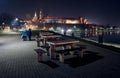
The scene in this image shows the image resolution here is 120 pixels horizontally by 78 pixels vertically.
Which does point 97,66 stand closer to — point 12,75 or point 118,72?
point 118,72

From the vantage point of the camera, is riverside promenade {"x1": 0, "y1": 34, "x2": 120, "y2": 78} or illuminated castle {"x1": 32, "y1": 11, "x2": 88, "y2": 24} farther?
illuminated castle {"x1": 32, "y1": 11, "x2": 88, "y2": 24}

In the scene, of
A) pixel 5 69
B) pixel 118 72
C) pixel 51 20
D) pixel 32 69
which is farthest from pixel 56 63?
pixel 51 20

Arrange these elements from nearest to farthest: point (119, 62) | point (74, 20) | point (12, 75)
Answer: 1. point (12, 75)
2. point (119, 62)
3. point (74, 20)

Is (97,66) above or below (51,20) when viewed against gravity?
below

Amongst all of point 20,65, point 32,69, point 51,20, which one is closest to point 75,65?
point 32,69

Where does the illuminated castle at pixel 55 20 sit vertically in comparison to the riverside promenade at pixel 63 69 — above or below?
above

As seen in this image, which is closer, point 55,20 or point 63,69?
point 63,69

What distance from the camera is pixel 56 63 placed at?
8.44 m

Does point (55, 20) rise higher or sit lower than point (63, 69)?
higher

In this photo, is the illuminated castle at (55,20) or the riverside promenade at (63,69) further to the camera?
the illuminated castle at (55,20)

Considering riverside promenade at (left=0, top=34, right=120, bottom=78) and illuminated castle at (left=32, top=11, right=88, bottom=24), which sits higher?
illuminated castle at (left=32, top=11, right=88, bottom=24)

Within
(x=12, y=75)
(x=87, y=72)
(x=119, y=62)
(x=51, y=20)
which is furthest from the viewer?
(x=51, y=20)

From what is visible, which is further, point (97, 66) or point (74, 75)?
point (97, 66)

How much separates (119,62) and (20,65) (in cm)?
532
